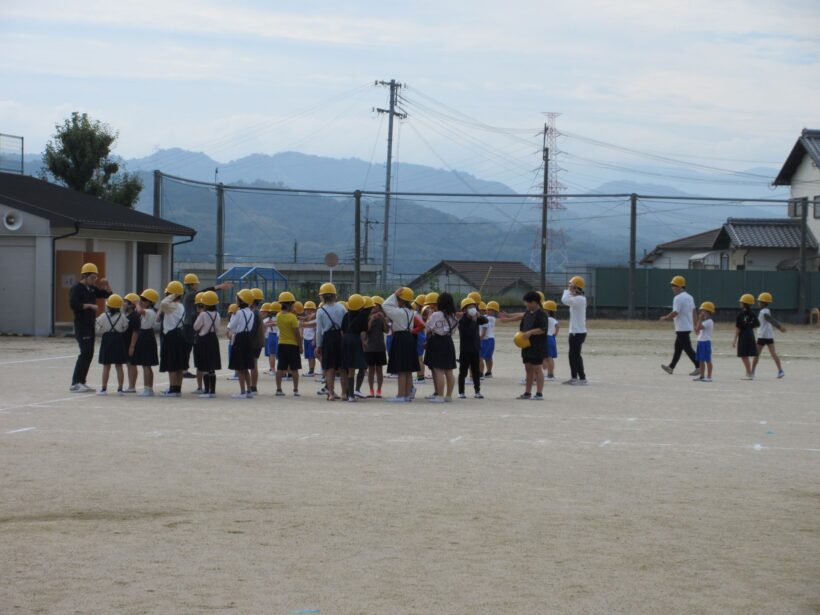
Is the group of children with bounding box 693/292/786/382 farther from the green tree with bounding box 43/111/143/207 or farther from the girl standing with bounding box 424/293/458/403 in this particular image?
the green tree with bounding box 43/111/143/207

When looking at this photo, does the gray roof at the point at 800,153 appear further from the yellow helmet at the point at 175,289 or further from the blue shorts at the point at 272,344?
the yellow helmet at the point at 175,289

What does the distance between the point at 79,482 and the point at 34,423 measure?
4.30 m

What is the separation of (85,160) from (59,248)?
14775 mm

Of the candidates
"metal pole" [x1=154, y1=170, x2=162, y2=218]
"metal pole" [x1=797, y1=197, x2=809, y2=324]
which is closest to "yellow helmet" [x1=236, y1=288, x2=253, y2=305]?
"metal pole" [x1=154, y1=170, x2=162, y2=218]

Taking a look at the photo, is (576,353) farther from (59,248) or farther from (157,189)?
(157,189)

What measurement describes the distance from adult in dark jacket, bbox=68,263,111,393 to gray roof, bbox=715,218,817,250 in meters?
39.4

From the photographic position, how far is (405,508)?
9227 millimetres

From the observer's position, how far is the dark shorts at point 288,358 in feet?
60.1

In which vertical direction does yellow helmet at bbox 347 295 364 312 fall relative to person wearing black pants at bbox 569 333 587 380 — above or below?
above

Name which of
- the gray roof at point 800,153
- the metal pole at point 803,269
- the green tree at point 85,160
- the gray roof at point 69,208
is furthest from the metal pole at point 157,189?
the gray roof at point 800,153

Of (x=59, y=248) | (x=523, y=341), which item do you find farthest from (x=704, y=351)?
(x=59, y=248)

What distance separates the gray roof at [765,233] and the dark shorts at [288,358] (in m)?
38.1

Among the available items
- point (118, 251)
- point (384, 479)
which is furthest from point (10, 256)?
point (384, 479)

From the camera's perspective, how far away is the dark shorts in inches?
721
